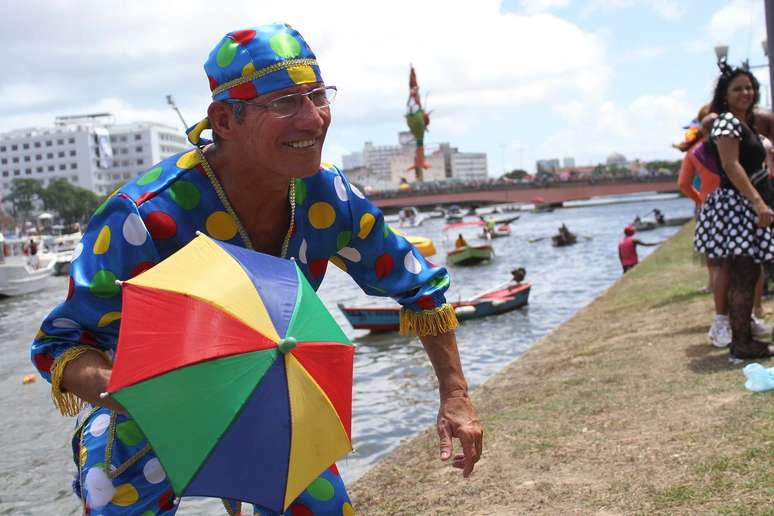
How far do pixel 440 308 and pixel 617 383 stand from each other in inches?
178

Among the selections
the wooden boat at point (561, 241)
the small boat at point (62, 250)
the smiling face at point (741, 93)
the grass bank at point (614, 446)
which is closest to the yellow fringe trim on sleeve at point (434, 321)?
the grass bank at point (614, 446)

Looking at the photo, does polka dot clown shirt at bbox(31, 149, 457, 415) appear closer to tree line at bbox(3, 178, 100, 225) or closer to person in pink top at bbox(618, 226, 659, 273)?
person in pink top at bbox(618, 226, 659, 273)

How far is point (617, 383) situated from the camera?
7145 millimetres

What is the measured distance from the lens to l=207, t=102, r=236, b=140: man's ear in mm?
2590

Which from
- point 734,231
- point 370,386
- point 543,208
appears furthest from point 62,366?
point 543,208

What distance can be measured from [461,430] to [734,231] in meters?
4.35

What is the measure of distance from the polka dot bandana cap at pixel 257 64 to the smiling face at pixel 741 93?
15.8 ft

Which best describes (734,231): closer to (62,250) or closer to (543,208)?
(62,250)

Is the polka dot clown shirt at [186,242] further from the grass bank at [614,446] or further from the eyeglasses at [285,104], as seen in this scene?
the grass bank at [614,446]

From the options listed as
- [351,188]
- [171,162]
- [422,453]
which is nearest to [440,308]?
[351,188]

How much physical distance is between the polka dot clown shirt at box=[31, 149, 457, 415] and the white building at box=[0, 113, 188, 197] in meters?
162

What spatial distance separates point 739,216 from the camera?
257 inches

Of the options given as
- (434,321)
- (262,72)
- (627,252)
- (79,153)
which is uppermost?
(79,153)

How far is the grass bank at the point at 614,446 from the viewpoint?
14.2 ft
